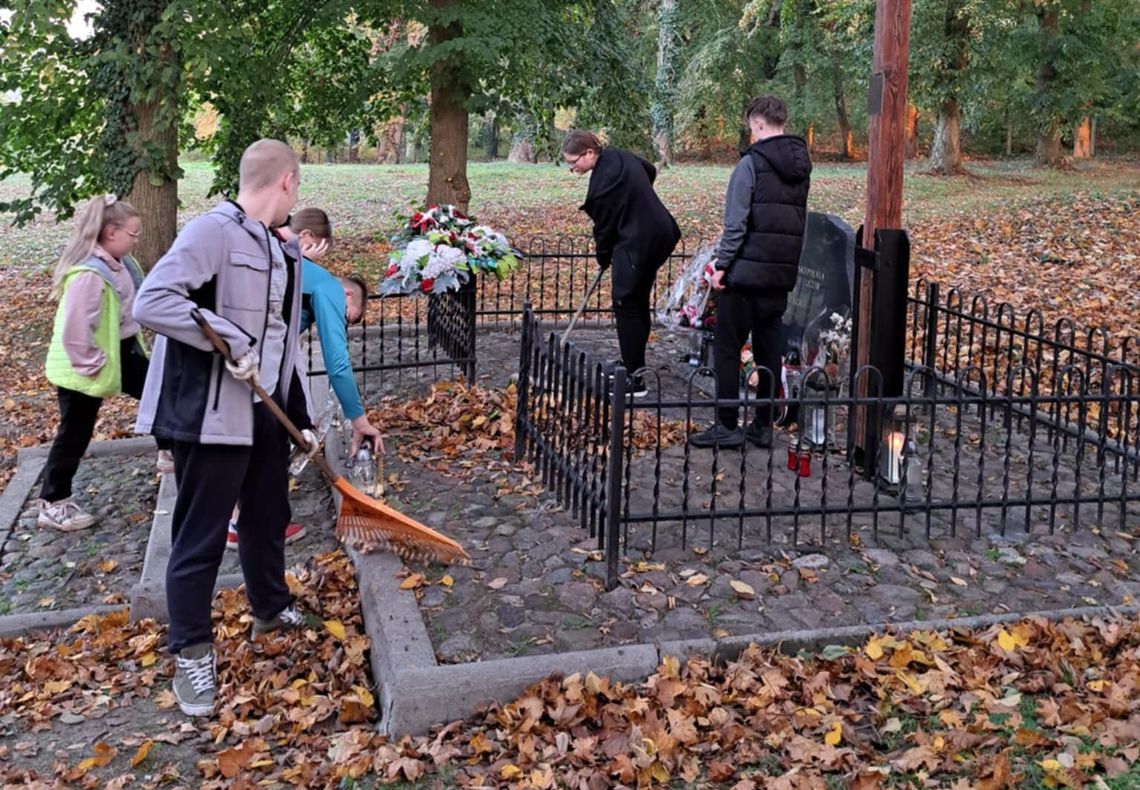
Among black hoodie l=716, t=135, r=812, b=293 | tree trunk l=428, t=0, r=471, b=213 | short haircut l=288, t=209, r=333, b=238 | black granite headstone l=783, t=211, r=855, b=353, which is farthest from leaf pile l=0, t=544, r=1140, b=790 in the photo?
tree trunk l=428, t=0, r=471, b=213

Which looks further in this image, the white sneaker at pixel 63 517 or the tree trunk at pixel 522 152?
the tree trunk at pixel 522 152

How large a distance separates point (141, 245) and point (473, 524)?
7.37m

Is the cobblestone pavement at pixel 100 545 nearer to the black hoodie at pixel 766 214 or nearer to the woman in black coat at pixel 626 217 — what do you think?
the woman in black coat at pixel 626 217

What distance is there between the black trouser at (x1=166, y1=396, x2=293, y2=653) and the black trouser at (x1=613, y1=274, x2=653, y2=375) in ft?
11.4

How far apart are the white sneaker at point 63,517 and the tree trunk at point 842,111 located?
30648 millimetres

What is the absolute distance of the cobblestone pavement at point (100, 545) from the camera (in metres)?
5.55

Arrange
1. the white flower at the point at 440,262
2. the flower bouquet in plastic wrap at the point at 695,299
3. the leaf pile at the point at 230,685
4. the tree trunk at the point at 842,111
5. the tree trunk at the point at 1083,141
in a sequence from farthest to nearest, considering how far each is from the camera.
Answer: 1. the tree trunk at the point at 1083,141
2. the tree trunk at the point at 842,111
3. the flower bouquet in plastic wrap at the point at 695,299
4. the white flower at the point at 440,262
5. the leaf pile at the point at 230,685

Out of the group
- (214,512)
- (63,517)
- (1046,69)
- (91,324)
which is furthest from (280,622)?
(1046,69)

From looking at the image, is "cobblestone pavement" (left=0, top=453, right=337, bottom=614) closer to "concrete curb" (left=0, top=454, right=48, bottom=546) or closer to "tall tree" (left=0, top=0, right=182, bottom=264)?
"concrete curb" (left=0, top=454, right=48, bottom=546)

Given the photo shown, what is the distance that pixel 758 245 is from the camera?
651cm

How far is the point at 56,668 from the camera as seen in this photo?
4.60 meters

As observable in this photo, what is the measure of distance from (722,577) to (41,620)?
3.14 metres

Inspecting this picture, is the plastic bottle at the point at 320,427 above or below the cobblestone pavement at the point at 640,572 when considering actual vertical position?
above

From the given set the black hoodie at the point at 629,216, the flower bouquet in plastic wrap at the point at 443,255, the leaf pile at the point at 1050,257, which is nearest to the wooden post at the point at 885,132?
the black hoodie at the point at 629,216
